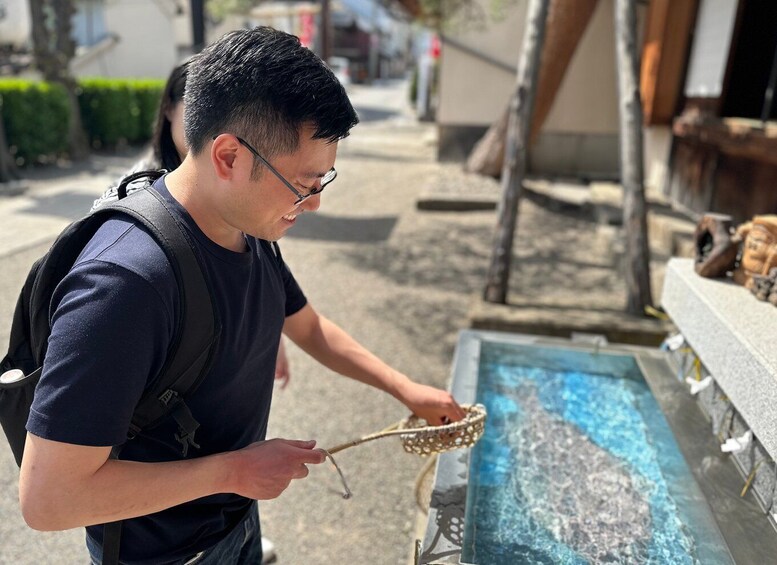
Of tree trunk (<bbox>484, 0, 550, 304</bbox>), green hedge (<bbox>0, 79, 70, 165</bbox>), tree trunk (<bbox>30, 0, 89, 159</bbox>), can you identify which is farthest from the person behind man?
tree trunk (<bbox>30, 0, 89, 159</bbox>)

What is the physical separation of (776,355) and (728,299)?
1.74 ft

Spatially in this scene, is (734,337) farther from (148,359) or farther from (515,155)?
(515,155)

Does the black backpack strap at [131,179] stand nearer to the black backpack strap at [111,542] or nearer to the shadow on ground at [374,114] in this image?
the black backpack strap at [111,542]

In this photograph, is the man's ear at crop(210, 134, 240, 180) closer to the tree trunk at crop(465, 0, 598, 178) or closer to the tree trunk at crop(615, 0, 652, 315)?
the tree trunk at crop(615, 0, 652, 315)

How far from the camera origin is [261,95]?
1.08 metres

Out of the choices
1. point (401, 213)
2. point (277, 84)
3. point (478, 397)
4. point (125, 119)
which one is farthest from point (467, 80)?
point (277, 84)

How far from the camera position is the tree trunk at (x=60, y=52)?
10648 mm

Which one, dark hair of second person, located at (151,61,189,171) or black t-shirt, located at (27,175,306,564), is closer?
black t-shirt, located at (27,175,306,564)

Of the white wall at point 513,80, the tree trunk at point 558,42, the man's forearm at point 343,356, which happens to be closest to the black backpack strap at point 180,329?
the man's forearm at point 343,356

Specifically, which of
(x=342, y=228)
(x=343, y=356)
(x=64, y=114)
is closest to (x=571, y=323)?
(x=343, y=356)

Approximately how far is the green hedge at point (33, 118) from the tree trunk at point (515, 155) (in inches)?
331

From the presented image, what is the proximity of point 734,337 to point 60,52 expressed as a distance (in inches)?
470

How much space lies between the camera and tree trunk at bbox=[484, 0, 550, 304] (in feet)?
14.8

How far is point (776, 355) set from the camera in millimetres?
1789
